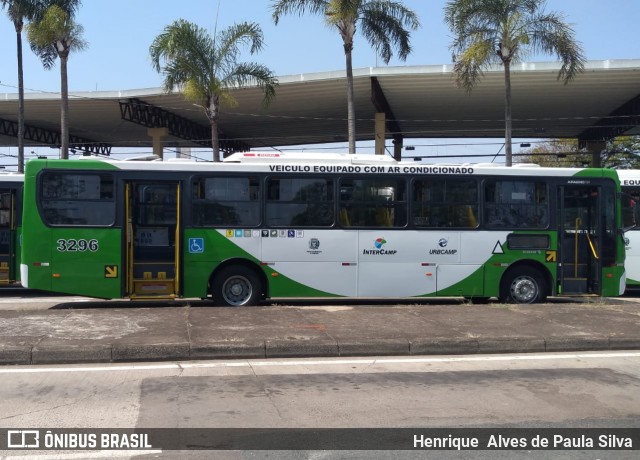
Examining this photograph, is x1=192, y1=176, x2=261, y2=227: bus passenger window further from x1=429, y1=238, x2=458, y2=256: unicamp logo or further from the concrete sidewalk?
x1=429, y1=238, x2=458, y2=256: unicamp logo

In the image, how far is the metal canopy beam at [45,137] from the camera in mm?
37406

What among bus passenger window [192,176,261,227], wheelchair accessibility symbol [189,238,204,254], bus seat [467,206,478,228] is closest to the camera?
wheelchair accessibility symbol [189,238,204,254]

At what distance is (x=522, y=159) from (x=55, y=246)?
51.1 metres

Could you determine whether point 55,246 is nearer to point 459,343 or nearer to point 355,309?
point 355,309

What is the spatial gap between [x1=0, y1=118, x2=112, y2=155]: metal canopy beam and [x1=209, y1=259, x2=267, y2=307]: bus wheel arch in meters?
29.9

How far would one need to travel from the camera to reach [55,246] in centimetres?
1208

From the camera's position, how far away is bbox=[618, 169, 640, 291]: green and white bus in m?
16.5

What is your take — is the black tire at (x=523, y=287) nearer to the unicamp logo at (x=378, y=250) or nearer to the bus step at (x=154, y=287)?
the unicamp logo at (x=378, y=250)

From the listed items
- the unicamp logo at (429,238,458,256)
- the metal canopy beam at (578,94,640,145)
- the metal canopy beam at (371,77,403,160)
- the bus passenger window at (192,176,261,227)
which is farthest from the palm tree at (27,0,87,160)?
the metal canopy beam at (578,94,640,145)

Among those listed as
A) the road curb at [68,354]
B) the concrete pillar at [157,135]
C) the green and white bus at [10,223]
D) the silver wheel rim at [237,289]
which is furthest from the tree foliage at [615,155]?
the road curb at [68,354]

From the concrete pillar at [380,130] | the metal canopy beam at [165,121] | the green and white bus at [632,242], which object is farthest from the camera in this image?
the metal canopy beam at [165,121]

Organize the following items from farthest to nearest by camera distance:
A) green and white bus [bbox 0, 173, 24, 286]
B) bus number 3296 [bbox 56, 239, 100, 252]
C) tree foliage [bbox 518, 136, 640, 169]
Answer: tree foliage [bbox 518, 136, 640, 169] → green and white bus [bbox 0, 173, 24, 286] → bus number 3296 [bbox 56, 239, 100, 252]

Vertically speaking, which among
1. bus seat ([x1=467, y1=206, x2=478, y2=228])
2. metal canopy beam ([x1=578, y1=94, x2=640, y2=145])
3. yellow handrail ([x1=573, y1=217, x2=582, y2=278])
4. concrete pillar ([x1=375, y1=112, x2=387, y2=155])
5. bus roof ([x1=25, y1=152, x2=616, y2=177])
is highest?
metal canopy beam ([x1=578, y1=94, x2=640, y2=145])

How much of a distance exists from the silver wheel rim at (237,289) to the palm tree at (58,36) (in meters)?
16.3
